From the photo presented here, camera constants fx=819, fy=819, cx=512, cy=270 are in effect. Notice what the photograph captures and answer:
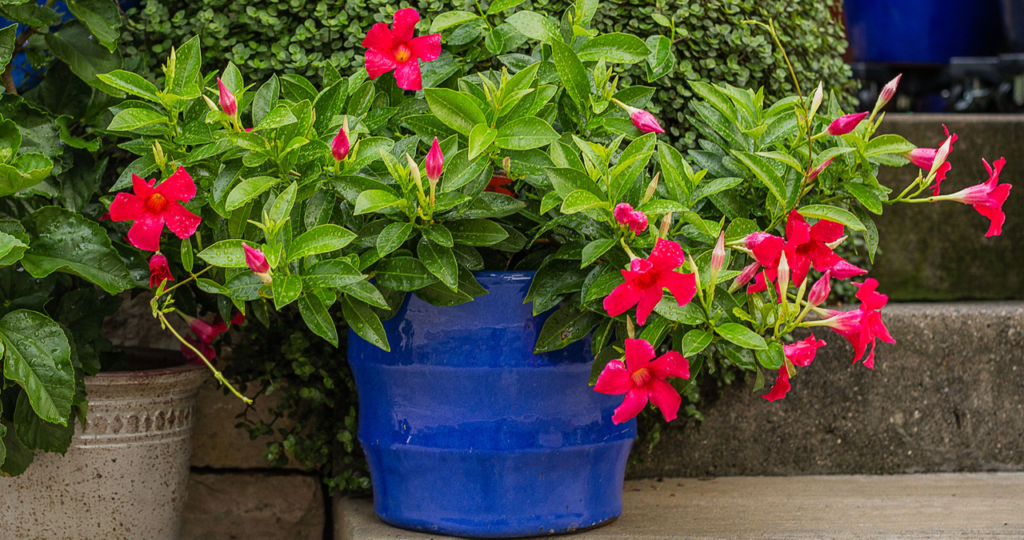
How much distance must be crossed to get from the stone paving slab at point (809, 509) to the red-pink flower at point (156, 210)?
50cm

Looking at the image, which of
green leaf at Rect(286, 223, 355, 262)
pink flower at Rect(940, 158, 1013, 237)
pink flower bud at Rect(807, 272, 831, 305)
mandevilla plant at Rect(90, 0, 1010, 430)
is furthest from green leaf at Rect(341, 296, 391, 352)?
pink flower at Rect(940, 158, 1013, 237)

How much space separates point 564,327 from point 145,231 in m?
0.52

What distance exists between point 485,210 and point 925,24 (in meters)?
2.65

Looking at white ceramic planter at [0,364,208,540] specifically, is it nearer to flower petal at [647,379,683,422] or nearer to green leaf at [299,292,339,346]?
green leaf at [299,292,339,346]

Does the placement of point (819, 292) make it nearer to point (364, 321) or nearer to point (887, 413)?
point (364, 321)

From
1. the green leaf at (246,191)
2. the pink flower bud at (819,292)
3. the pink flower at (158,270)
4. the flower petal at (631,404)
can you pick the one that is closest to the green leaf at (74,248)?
the pink flower at (158,270)

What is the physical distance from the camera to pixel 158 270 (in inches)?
42.2

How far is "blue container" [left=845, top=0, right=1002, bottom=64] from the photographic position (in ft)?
9.80

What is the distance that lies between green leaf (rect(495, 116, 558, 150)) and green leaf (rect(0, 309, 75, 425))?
0.60 m

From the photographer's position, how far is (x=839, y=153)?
1006 mm

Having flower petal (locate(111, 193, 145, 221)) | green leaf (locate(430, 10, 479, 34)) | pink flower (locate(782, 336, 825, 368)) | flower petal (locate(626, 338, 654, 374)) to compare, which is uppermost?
green leaf (locate(430, 10, 479, 34))

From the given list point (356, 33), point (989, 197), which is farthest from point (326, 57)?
point (989, 197)

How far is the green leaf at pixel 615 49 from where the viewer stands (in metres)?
1.07

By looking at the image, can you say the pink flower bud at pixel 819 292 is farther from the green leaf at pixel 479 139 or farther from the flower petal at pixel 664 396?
the green leaf at pixel 479 139
